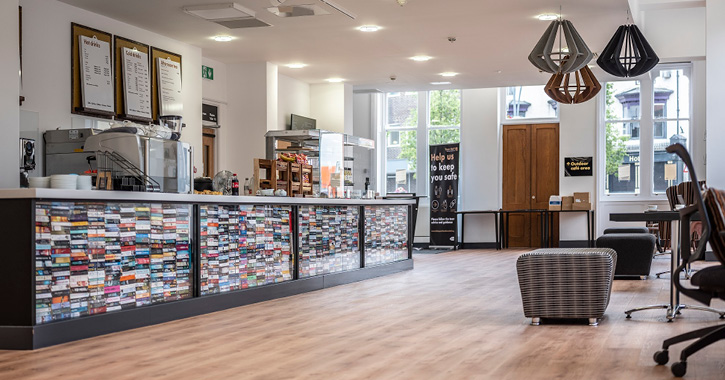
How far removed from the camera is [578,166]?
48.9 ft

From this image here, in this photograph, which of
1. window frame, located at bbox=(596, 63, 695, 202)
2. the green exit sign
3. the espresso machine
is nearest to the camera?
the espresso machine

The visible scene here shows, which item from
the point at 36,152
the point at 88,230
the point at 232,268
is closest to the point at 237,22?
the point at 36,152

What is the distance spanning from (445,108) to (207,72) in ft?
22.0

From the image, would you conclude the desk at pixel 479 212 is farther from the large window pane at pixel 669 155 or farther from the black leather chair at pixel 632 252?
the black leather chair at pixel 632 252

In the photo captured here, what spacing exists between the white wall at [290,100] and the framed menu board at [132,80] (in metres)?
2.98

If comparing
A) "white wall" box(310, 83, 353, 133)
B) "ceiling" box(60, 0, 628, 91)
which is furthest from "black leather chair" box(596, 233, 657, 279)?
"white wall" box(310, 83, 353, 133)

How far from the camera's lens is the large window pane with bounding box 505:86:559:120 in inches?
612

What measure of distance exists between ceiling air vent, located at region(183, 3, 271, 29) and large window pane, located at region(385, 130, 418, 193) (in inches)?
347

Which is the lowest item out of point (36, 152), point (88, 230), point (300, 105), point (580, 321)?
point (580, 321)

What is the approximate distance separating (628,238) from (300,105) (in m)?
5.90

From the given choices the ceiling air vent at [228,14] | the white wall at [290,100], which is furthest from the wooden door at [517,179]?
the ceiling air vent at [228,14]

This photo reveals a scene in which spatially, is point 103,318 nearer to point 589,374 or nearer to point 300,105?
point 589,374

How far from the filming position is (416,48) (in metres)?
10.1

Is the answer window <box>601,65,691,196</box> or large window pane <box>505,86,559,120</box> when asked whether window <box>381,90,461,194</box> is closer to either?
large window pane <box>505,86,559,120</box>
